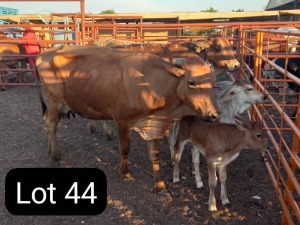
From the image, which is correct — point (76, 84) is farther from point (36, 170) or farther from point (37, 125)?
point (37, 125)

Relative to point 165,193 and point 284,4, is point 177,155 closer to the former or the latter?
point 165,193

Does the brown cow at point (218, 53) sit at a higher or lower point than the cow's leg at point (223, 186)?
higher

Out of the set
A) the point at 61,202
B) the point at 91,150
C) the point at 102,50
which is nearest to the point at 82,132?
the point at 91,150

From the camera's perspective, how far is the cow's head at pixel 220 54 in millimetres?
6936

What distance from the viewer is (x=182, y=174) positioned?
4496mm

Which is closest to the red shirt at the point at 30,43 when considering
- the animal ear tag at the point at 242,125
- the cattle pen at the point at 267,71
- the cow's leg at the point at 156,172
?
the cattle pen at the point at 267,71

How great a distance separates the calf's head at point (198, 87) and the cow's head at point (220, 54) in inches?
129

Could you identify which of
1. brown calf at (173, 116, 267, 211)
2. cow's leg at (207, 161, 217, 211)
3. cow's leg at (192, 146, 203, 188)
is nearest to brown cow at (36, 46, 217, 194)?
brown calf at (173, 116, 267, 211)

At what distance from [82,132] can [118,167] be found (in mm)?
1738

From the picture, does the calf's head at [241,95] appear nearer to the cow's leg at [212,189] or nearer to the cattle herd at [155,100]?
the cattle herd at [155,100]

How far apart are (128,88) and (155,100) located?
14.2 inches

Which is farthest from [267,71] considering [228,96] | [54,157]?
[54,157]

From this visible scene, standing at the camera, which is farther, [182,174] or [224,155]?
[182,174]

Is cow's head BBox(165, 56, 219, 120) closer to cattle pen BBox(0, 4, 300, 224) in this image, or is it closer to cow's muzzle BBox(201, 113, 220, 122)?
cow's muzzle BBox(201, 113, 220, 122)
